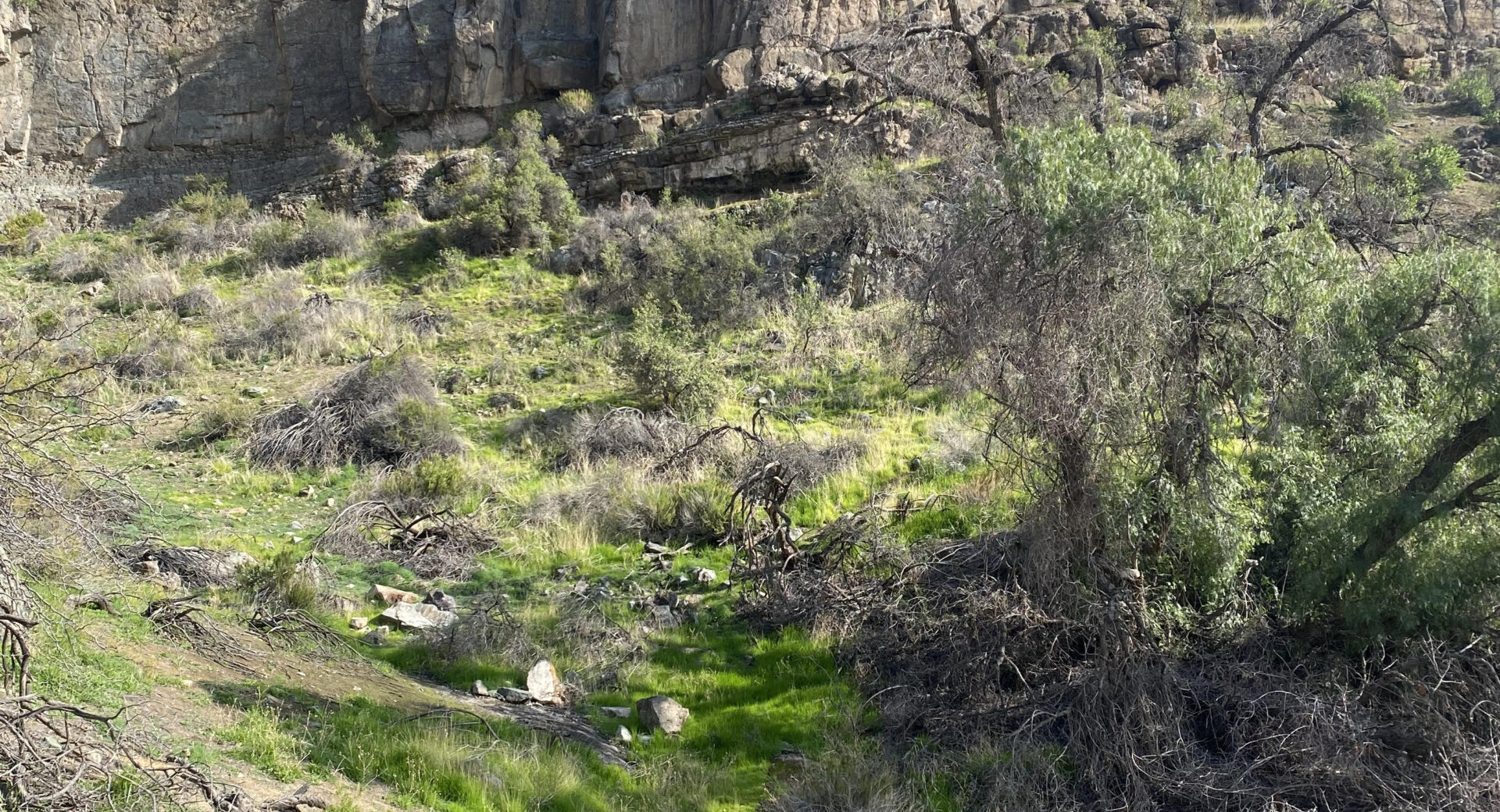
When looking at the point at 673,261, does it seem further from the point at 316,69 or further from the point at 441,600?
the point at 316,69

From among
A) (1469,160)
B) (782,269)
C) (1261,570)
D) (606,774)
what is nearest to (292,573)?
(606,774)

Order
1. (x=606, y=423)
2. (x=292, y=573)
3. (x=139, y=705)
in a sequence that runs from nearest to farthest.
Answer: (x=139, y=705), (x=292, y=573), (x=606, y=423)

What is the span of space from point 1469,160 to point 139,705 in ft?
82.5

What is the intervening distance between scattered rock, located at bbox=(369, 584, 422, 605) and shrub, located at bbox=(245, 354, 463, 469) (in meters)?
3.04

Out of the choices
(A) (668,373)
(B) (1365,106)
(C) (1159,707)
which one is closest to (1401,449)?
(C) (1159,707)

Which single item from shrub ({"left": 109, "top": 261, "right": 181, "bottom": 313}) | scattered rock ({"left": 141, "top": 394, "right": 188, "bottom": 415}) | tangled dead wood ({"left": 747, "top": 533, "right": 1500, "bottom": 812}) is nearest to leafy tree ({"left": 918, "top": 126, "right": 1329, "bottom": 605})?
tangled dead wood ({"left": 747, "top": 533, "right": 1500, "bottom": 812})

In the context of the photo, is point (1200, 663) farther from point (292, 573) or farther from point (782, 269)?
point (782, 269)

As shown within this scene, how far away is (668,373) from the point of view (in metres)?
11.9

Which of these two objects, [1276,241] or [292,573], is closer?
[1276,241]

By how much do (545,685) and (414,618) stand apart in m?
1.49

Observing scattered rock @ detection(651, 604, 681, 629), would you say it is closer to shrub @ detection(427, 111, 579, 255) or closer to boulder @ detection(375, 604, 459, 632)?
boulder @ detection(375, 604, 459, 632)

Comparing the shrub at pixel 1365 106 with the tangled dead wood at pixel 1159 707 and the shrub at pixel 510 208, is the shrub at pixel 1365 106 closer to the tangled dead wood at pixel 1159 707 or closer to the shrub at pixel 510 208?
the shrub at pixel 510 208

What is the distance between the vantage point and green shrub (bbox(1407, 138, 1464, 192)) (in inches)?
719

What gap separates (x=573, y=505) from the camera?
9.58 m
